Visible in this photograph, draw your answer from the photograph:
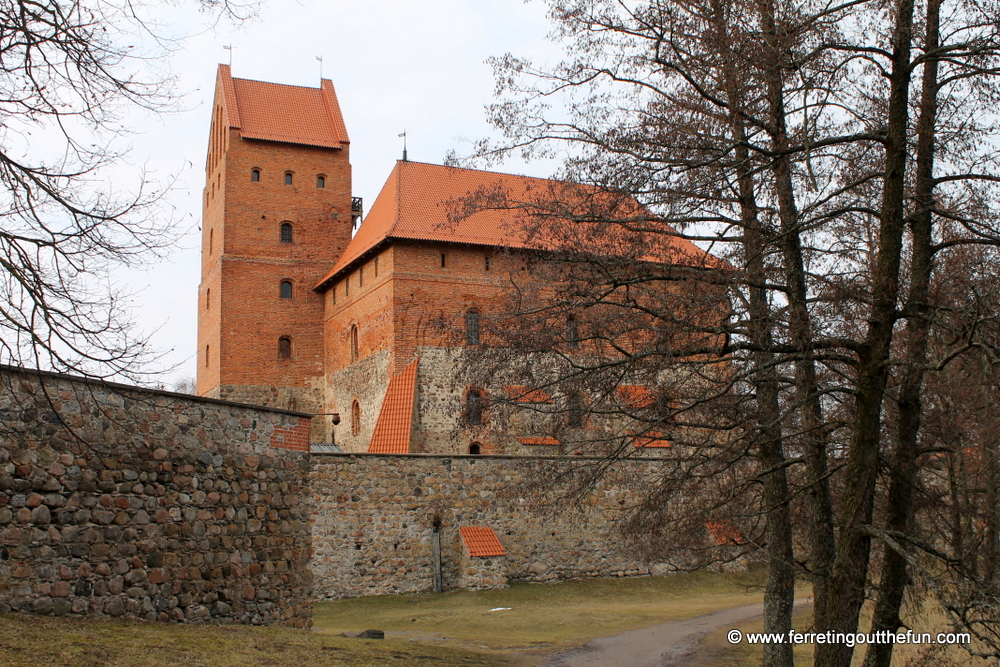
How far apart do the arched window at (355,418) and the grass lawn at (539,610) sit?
448 inches

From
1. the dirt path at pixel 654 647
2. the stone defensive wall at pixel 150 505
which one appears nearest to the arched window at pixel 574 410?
the stone defensive wall at pixel 150 505

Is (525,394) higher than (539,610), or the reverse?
(525,394)

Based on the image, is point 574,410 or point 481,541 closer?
point 574,410

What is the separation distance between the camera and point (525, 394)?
974cm

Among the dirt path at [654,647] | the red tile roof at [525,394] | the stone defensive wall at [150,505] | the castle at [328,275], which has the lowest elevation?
the dirt path at [654,647]

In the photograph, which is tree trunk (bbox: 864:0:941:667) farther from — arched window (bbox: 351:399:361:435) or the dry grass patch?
arched window (bbox: 351:399:361:435)

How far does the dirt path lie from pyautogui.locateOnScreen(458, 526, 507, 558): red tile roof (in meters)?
5.11

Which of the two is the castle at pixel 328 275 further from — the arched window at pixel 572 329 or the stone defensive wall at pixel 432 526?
the arched window at pixel 572 329

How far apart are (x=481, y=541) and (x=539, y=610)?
310cm

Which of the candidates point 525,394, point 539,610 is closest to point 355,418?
point 539,610

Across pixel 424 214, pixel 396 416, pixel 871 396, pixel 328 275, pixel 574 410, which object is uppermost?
pixel 424 214

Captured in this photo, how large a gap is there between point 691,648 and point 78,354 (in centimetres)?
1111

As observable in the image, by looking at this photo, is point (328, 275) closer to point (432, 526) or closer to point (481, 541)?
point (432, 526)

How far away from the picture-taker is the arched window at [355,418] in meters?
31.9
